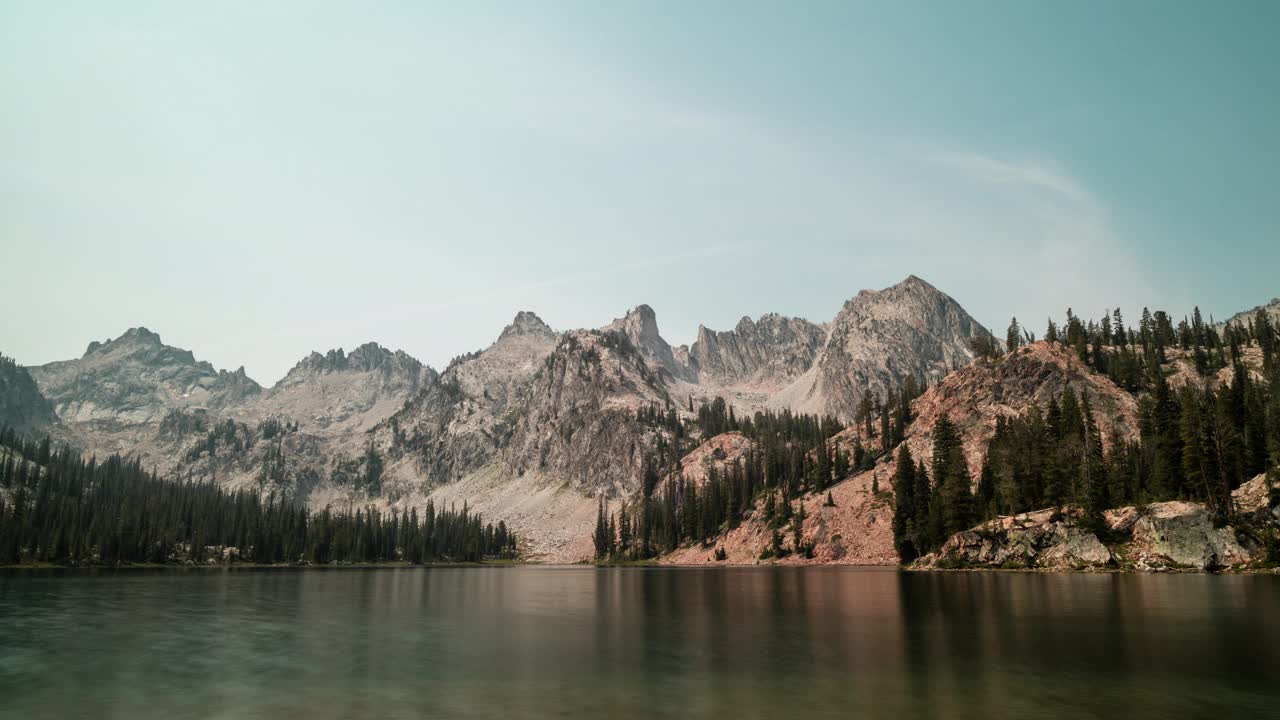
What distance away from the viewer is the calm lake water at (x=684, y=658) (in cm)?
2552

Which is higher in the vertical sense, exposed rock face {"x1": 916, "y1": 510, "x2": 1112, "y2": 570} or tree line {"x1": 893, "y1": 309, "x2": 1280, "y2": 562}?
tree line {"x1": 893, "y1": 309, "x2": 1280, "y2": 562}

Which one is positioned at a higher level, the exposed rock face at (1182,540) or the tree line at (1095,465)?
the tree line at (1095,465)

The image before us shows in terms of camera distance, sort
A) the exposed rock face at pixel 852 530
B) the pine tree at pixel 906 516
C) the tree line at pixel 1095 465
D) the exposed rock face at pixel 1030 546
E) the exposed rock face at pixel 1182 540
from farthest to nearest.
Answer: the exposed rock face at pixel 852 530
the pine tree at pixel 906 516
the tree line at pixel 1095 465
the exposed rock face at pixel 1030 546
the exposed rock face at pixel 1182 540

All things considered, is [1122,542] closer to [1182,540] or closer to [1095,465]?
[1182,540]

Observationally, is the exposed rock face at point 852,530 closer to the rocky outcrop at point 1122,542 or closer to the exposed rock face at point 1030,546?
the exposed rock face at point 1030,546

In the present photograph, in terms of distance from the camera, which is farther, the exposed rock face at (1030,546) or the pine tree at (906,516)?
the pine tree at (906,516)

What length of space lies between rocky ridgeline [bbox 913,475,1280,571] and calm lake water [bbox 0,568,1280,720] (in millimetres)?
22121

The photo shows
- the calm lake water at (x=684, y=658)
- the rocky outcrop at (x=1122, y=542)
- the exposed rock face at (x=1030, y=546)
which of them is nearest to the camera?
the calm lake water at (x=684, y=658)

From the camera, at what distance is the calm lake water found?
25516 mm

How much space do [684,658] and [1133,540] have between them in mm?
91128

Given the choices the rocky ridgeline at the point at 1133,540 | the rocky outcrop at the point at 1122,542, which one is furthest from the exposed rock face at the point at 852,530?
the rocky ridgeline at the point at 1133,540

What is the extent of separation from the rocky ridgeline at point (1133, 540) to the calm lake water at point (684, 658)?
871 inches

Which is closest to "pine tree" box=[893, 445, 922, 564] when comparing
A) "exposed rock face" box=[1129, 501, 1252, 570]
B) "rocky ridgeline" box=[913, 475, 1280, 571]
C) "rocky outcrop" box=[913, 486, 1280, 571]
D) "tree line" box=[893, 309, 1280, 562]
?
A: "tree line" box=[893, 309, 1280, 562]

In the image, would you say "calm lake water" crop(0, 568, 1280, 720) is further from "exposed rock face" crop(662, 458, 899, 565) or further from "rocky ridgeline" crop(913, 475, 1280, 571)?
"exposed rock face" crop(662, 458, 899, 565)
